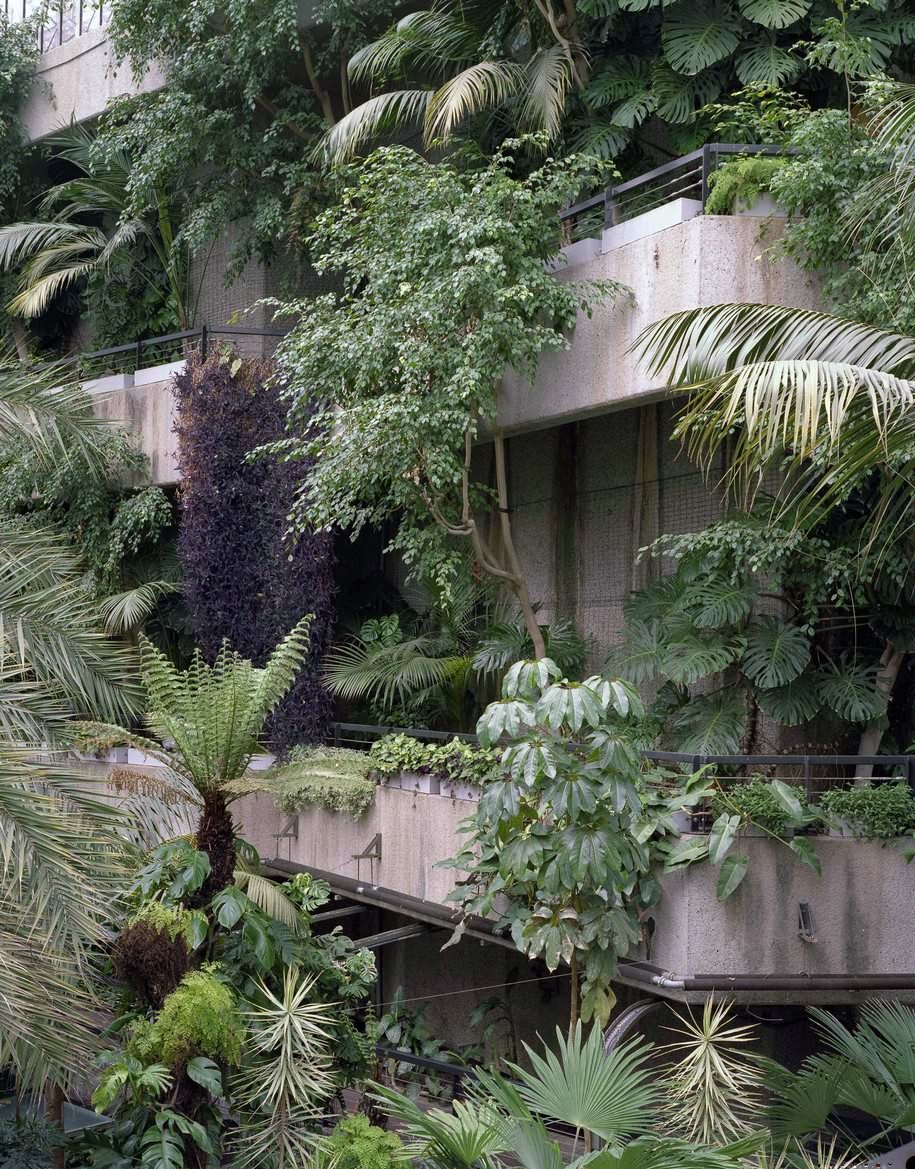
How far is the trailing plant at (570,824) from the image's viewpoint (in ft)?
24.4

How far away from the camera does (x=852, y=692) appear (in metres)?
9.70

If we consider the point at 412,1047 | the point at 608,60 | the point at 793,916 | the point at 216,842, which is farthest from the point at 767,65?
the point at 412,1047

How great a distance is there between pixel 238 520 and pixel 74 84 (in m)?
7.60

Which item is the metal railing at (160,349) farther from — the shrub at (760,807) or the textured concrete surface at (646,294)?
the shrub at (760,807)

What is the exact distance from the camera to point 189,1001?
776cm

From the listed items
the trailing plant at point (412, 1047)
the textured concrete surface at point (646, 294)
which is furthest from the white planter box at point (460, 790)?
the textured concrete surface at point (646, 294)

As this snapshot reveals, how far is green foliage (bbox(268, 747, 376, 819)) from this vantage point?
9.98 m

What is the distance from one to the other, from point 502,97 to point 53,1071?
848cm

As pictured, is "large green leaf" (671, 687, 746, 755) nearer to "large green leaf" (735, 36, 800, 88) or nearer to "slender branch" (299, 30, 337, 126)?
"large green leaf" (735, 36, 800, 88)

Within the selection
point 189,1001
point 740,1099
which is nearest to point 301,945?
point 189,1001

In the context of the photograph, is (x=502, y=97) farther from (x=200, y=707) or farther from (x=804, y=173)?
(x=200, y=707)

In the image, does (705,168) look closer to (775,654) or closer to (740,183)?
(740,183)

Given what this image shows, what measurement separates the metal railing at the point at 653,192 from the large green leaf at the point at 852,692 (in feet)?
11.7

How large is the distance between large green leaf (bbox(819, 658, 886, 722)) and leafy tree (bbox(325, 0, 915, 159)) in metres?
4.18
